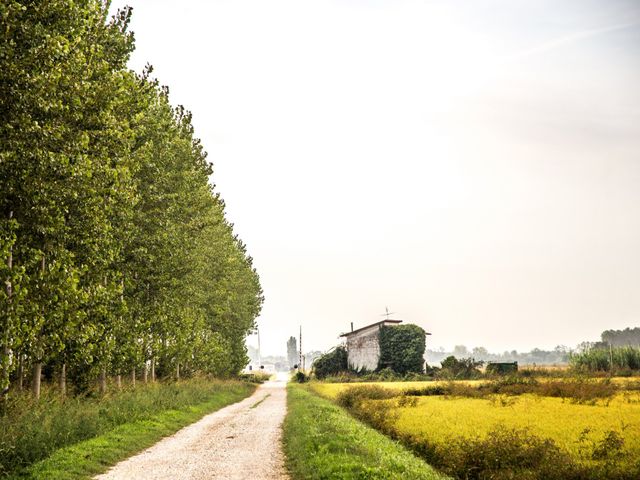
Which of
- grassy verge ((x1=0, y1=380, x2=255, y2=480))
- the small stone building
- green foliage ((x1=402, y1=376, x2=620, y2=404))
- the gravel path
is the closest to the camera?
the gravel path

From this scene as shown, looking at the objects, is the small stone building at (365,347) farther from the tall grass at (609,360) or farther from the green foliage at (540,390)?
the green foliage at (540,390)

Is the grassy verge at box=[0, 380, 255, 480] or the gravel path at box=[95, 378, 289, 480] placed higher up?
the grassy verge at box=[0, 380, 255, 480]

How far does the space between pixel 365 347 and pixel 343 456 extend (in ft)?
226

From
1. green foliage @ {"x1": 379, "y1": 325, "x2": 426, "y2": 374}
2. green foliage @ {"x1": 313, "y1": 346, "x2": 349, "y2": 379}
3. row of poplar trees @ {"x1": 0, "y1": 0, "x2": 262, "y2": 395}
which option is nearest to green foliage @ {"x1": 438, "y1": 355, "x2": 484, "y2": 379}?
green foliage @ {"x1": 379, "y1": 325, "x2": 426, "y2": 374}

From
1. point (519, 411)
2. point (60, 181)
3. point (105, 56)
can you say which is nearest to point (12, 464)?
point (60, 181)

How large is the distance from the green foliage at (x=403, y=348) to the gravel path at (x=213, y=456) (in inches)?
2073

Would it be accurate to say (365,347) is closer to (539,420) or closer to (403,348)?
(403,348)

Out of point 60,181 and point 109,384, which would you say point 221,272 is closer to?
point 109,384

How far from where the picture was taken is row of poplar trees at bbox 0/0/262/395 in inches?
576

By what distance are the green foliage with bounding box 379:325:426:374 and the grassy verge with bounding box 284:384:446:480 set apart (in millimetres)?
56163

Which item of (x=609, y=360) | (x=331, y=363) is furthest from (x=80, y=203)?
(x=331, y=363)

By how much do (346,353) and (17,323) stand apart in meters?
76.3

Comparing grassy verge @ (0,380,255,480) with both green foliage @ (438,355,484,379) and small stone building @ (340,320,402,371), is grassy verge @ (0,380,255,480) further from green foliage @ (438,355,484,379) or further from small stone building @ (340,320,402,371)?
small stone building @ (340,320,402,371)

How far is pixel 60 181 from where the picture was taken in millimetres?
16031
